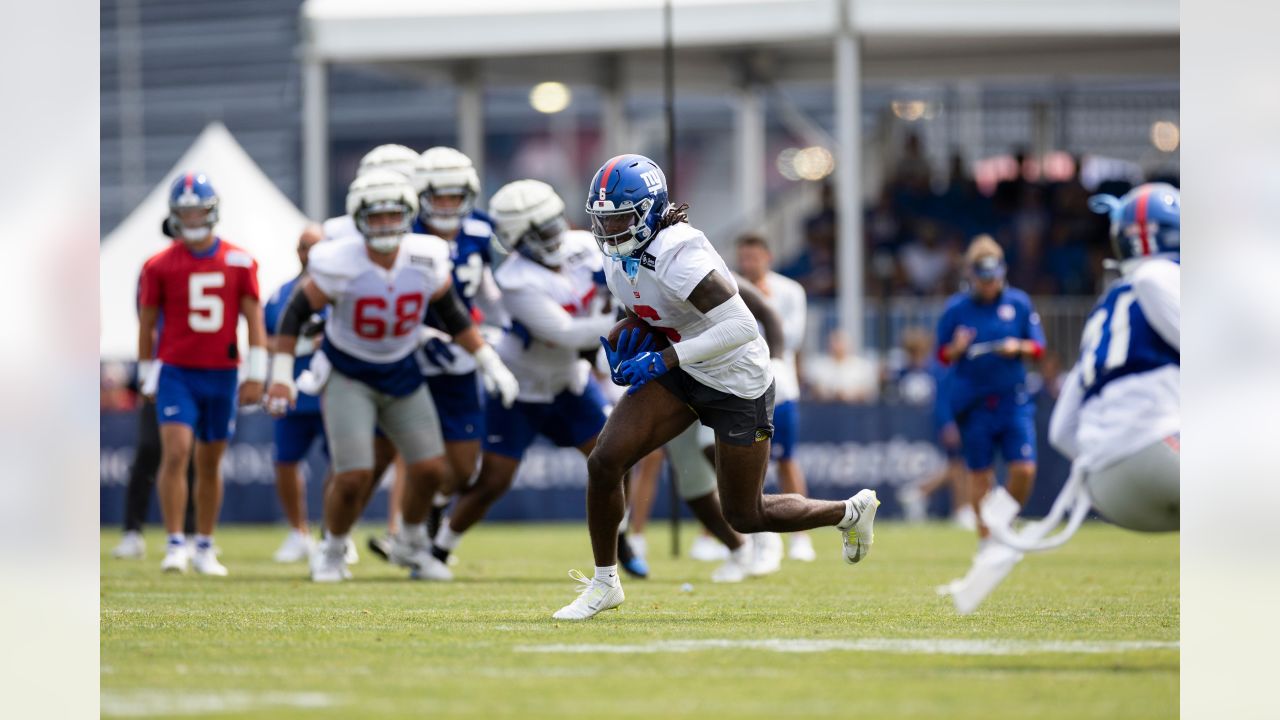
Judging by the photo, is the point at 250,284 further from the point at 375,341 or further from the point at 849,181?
the point at 849,181

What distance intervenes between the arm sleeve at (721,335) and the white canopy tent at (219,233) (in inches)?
375

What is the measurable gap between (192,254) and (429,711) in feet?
21.0

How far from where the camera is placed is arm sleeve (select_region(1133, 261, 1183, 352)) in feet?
22.6

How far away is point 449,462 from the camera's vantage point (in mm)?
10852

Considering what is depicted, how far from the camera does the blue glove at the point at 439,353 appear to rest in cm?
1063

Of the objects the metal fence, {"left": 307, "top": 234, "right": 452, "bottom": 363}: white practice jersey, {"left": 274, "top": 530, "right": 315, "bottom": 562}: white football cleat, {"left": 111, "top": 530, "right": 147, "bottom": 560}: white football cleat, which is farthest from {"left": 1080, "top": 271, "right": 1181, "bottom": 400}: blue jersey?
the metal fence

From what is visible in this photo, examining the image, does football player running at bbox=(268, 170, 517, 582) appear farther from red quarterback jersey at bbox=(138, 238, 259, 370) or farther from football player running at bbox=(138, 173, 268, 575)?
red quarterback jersey at bbox=(138, 238, 259, 370)

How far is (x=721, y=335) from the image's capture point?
24.9ft

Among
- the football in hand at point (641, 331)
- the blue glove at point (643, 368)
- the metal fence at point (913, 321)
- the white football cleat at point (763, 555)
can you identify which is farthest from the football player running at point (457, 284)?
the metal fence at point (913, 321)

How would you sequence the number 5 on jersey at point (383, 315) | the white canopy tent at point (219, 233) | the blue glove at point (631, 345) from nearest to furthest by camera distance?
the blue glove at point (631, 345) → the number 5 on jersey at point (383, 315) → the white canopy tent at point (219, 233)

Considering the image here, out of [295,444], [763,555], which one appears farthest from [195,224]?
[763,555]

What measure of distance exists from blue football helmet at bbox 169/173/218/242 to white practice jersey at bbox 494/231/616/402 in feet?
6.47

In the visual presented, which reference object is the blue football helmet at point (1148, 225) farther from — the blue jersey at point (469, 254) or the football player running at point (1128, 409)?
the blue jersey at point (469, 254)
